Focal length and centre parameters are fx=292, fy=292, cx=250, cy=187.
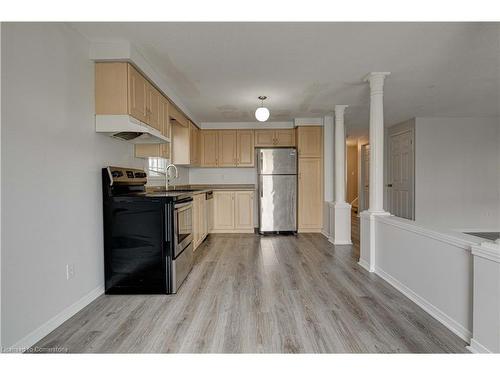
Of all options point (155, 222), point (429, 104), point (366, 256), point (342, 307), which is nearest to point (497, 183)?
point (429, 104)

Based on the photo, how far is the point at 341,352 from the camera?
1.76 metres

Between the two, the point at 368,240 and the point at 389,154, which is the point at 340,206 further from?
the point at 389,154

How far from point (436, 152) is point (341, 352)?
223 inches

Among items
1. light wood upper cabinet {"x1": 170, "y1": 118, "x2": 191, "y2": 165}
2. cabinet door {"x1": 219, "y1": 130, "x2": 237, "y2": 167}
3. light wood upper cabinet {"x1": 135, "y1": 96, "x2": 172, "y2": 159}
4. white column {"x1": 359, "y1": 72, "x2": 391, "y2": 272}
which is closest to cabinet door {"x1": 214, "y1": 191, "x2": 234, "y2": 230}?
cabinet door {"x1": 219, "y1": 130, "x2": 237, "y2": 167}

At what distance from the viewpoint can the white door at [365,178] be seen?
8.60 metres

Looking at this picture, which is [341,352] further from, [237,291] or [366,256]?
[366,256]

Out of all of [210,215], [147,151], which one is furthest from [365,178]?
Result: [147,151]

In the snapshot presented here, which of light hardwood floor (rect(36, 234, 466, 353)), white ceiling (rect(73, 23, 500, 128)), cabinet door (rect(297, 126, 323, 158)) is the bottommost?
light hardwood floor (rect(36, 234, 466, 353))

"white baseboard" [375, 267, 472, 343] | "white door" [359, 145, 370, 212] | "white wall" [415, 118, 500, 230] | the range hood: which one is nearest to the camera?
"white baseboard" [375, 267, 472, 343]

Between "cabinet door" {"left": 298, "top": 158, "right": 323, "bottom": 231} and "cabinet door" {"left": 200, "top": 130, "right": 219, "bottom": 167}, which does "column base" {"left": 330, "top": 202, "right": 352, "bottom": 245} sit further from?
"cabinet door" {"left": 200, "top": 130, "right": 219, "bottom": 167}

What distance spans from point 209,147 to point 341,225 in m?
3.10

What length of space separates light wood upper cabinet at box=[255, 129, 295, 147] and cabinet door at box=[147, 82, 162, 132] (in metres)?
2.94

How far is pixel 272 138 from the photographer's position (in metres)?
6.15

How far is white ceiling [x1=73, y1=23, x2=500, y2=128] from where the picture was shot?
2420mm
